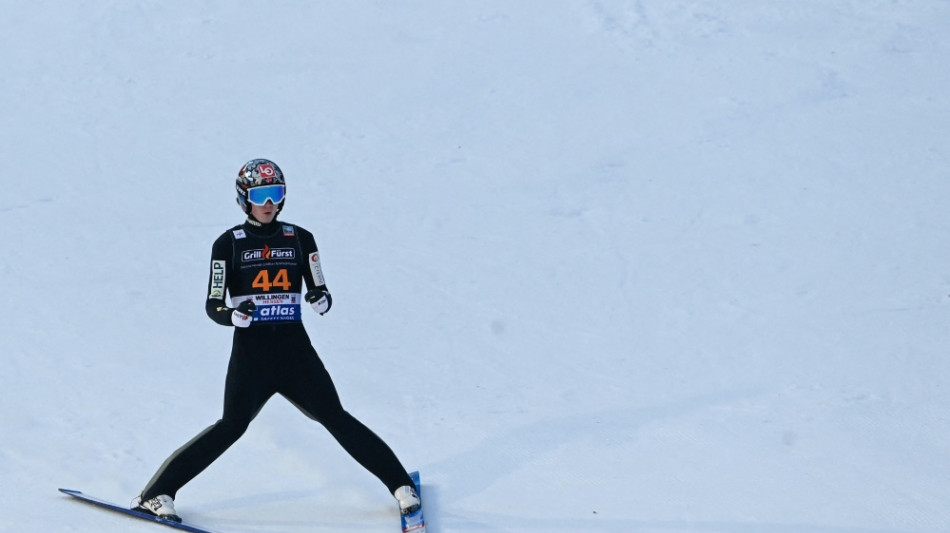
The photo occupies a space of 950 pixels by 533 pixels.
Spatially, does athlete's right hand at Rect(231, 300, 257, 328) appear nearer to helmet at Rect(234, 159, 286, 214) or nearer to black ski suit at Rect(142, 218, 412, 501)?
black ski suit at Rect(142, 218, 412, 501)

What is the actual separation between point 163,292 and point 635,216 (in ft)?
11.9

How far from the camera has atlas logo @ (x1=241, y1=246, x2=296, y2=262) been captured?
5453 mm

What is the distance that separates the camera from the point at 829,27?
12500 millimetres

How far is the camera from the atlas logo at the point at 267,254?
5.45 metres

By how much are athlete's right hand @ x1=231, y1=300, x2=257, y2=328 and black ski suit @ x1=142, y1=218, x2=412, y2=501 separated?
0.11 m

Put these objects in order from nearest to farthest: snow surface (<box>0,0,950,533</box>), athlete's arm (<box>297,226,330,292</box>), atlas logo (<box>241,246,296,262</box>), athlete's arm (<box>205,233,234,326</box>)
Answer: athlete's arm (<box>205,233,234,326</box>) → atlas logo (<box>241,246,296,262</box>) → athlete's arm (<box>297,226,330,292</box>) → snow surface (<box>0,0,950,533</box>)

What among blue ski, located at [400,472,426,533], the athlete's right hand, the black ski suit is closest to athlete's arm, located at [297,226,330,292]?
the black ski suit

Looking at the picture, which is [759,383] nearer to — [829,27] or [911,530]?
[911,530]

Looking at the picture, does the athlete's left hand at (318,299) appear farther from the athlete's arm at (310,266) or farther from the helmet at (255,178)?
the helmet at (255,178)

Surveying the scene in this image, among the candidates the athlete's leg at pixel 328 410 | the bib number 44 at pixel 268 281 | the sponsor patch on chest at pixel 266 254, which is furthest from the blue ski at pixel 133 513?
the sponsor patch on chest at pixel 266 254

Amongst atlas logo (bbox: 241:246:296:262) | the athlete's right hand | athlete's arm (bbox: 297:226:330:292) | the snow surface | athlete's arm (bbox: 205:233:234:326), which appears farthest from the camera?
the snow surface

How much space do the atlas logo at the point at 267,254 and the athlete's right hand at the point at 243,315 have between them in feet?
0.87

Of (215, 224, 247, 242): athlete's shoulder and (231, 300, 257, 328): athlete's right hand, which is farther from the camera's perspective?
(215, 224, 247, 242): athlete's shoulder

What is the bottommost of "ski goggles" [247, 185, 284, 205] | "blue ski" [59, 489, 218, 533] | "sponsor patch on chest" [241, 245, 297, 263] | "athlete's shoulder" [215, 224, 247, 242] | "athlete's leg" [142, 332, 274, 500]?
"blue ski" [59, 489, 218, 533]
